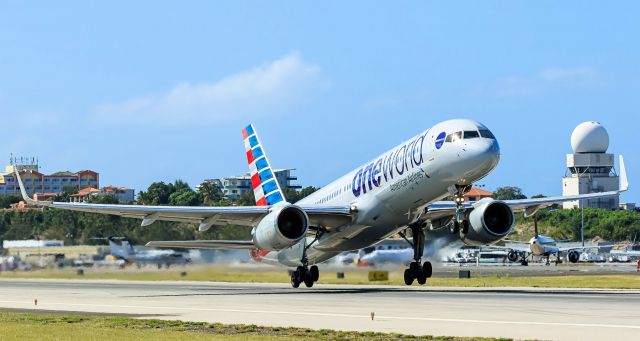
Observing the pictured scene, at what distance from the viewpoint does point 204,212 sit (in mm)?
50000

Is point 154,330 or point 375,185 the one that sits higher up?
point 375,185

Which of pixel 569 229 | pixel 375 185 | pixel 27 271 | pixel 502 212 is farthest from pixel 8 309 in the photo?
pixel 569 229

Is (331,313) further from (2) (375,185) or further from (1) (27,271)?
(1) (27,271)

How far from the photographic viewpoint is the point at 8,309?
3825 centimetres

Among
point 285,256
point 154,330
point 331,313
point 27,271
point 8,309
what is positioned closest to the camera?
point 154,330

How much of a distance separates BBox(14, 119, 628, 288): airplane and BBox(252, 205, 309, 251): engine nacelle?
0.14 feet

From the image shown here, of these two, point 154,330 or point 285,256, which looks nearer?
point 154,330

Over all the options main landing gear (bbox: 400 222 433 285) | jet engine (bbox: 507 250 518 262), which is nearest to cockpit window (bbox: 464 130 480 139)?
main landing gear (bbox: 400 222 433 285)

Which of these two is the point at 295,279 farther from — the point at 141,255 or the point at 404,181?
the point at 141,255

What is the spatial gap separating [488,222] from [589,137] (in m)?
152

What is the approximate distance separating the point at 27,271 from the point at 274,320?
46.3m

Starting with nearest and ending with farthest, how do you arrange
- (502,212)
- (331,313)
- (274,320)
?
(274,320) < (331,313) < (502,212)

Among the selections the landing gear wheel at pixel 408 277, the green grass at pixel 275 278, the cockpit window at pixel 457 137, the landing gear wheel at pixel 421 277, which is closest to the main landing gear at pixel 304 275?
the landing gear wheel at pixel 408 277

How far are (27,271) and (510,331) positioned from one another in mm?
53068
